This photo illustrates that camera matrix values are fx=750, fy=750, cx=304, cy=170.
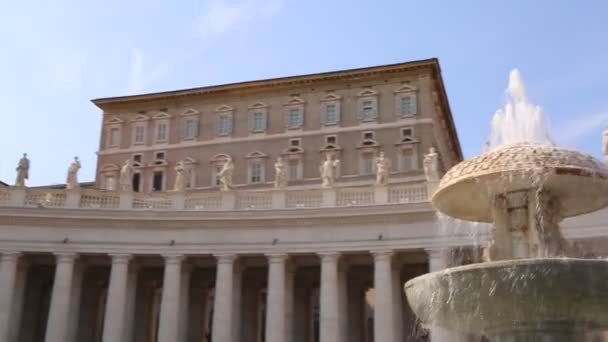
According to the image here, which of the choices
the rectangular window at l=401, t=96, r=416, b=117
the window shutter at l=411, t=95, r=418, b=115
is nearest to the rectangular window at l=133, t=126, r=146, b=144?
the rectangular window at l=401, t=96, r=416, b=117

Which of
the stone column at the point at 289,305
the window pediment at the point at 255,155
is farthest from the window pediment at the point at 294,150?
the stone column at the point at 289,305

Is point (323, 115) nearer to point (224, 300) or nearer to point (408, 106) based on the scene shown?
point (408, 106)

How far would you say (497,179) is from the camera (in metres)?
17.2

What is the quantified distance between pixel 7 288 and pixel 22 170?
6720 mm

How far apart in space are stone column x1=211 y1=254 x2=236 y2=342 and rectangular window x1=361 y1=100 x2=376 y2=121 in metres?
29.6

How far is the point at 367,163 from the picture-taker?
207 feet

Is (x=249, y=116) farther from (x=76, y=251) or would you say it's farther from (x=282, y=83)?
(x=76, y=251)

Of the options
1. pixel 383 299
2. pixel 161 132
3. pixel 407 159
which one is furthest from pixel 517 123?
pixel 161 132

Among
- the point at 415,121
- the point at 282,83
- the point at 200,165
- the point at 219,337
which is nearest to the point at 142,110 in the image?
the point at 200,165

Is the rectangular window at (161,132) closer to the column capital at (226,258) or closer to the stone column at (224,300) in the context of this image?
the column capital at (226,258)

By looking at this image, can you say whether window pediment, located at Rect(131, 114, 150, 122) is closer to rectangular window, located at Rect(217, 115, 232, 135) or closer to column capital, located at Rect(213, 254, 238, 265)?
rectangular window, located at Rect(217, 115, 232, 135)

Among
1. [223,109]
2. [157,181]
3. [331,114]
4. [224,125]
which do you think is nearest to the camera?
[331,114]

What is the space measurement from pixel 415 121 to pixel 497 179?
151 ft

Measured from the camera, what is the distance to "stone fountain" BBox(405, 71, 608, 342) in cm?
1431
